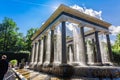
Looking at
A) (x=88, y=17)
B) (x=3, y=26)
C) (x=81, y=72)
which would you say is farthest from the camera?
(x=3, y=26)

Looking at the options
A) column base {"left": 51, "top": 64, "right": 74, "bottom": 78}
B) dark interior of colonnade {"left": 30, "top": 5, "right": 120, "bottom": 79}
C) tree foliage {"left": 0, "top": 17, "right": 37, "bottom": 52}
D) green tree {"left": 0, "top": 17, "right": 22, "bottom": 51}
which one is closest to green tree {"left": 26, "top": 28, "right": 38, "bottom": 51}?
tree foliage {"left": 0, "top": 17, "right": 37, "bottom": 52}

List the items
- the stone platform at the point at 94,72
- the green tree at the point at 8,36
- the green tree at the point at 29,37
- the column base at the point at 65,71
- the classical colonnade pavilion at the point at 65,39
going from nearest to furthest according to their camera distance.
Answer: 1. the stone platform at the point at 94,72
2. the column base at the point at 65,71
3. the classical colonnade pavilion at the point at 65,39
4. the green tree at the point at 8,36
5. the green tree at the point at 29,37

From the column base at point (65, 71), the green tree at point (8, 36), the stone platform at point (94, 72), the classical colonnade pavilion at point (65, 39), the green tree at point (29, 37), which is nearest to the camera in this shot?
the stone platform at point (94, 72)

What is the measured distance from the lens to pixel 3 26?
156ft

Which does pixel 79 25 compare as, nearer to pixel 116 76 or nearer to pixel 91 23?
pixel 91 23

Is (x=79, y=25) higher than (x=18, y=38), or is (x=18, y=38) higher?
(x=18, y=38)

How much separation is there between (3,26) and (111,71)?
153 ft

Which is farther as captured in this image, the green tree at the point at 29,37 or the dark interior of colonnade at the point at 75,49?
the green tree at the point at 29,37

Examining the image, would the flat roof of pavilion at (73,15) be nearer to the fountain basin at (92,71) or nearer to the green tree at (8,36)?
the fountain basin at (92,71)

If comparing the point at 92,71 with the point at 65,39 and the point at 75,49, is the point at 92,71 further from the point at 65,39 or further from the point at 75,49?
the point at 75,49

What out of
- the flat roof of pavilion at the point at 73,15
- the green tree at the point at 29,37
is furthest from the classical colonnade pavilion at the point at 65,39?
the green tree at the point at 29,37

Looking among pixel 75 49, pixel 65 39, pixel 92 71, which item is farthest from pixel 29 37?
pixel 92 71

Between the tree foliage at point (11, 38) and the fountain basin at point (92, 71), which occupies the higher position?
the tree foliage at point (11, 38)

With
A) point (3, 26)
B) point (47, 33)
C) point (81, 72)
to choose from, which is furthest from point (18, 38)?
point (81, 72)
